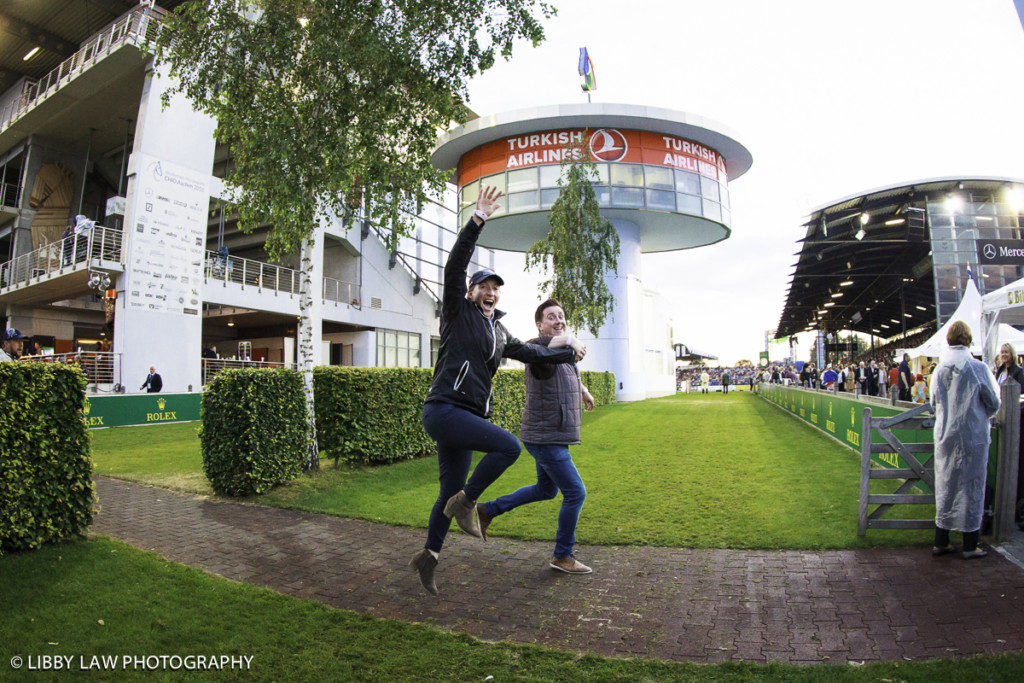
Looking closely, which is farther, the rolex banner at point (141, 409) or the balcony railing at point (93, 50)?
the balcony railing at point (93, 50)

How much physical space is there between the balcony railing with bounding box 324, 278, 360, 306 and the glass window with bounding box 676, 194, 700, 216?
19.0m

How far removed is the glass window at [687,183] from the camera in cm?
2859

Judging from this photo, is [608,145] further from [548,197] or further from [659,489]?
[659,489]

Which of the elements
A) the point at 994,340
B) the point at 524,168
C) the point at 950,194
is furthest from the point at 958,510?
the point at 950,194

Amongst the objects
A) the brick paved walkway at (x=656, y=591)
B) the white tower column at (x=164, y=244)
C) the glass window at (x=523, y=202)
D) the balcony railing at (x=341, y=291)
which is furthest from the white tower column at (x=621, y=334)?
the brick paved walkway at (x=656, y=591)

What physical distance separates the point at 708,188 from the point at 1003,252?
13.7 metres

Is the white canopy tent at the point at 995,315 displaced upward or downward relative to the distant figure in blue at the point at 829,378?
upward

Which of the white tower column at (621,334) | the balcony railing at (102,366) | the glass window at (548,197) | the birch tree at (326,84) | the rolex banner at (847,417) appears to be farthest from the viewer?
the white tower column at (621,334)

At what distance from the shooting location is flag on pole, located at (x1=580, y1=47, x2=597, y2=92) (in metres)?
30.3

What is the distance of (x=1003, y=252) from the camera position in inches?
1044

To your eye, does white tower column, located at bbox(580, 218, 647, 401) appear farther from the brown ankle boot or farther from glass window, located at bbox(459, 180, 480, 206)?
the brown ankle boot

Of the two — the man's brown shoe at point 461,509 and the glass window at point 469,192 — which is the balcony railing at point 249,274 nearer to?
the glass window at point 469,192

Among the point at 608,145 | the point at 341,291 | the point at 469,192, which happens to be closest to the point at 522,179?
the point at 469,192

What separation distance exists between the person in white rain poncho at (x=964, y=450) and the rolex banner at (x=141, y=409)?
648 inches
